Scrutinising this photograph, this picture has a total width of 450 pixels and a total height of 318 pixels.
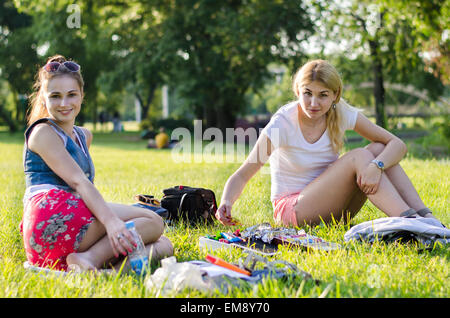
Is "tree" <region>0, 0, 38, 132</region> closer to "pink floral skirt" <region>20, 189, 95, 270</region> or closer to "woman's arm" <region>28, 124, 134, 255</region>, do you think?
"woman's arm" <region>28, 124, 134, 255</region>

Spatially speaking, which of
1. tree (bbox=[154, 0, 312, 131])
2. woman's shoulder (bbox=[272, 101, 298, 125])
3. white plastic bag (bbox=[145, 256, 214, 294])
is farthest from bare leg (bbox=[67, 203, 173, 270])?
tree (bbox=[154, 0, 312, 131])

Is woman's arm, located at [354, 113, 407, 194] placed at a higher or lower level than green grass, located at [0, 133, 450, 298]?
higher

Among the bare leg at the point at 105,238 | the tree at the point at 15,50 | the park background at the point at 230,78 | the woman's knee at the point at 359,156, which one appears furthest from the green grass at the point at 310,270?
the tree at the point at 15,50

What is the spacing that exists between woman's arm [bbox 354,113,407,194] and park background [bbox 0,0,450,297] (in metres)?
0.40

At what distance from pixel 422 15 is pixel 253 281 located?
31.7 feet

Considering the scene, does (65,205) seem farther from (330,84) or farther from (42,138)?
(330,84)

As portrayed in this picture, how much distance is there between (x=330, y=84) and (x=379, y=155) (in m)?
0.65

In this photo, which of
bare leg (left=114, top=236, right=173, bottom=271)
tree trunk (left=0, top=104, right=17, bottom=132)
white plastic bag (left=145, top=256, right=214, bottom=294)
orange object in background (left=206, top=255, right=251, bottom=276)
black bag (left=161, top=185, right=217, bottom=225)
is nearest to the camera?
white plastic bag (left=145, top=256, right=214, bottom=294)

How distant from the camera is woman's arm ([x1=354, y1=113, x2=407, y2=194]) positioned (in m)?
3.43

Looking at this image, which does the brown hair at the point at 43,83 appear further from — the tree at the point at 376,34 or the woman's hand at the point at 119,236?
the tree at the point at 376,34

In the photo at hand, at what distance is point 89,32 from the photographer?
850 inches

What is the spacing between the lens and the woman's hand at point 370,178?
3.42m

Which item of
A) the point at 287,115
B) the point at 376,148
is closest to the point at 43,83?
the point at 287,115

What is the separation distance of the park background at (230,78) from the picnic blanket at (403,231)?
10cm
